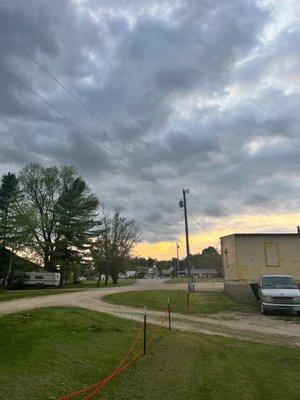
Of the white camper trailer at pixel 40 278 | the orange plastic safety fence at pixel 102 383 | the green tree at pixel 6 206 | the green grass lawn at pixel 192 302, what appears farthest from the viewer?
the white camper trailer at pixel 40 278

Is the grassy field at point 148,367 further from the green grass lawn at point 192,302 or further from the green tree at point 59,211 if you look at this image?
the green tree at point 59,211

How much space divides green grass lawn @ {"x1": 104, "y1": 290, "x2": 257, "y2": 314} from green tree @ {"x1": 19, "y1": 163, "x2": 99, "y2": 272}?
27.6 metres

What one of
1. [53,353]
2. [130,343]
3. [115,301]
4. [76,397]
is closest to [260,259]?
[115,301]

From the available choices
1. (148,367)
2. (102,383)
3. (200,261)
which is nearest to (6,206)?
(148,367)

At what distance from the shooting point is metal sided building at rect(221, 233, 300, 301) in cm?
3017

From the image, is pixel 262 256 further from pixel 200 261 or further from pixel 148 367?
Result: pixel 200 261

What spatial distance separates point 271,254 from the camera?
100 feet

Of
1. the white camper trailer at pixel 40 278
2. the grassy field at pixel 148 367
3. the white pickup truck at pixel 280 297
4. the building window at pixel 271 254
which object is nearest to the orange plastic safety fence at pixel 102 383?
the grassy field at pixel 148 367

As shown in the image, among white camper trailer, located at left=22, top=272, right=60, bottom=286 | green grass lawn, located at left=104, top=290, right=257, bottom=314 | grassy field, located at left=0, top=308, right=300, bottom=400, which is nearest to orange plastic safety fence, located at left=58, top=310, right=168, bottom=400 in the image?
grassy field, located at left=0, top=308, right=300, bottom=400

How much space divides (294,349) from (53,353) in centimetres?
683

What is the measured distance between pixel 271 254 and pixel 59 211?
107ft

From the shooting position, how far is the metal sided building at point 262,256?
30172 millimetres

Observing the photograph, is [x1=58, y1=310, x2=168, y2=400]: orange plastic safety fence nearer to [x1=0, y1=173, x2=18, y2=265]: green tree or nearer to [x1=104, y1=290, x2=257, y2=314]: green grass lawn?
[x1=104, y1=290, x2=257, y2=314]: green grass lawn

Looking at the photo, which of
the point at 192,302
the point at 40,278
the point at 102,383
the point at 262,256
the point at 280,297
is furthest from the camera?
the point at 40,278
